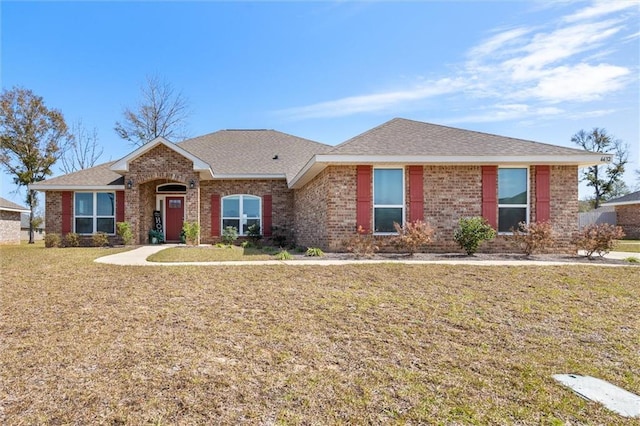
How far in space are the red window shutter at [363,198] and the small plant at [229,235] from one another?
7.44m

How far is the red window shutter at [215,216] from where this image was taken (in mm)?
16812

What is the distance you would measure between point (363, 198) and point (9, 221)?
86.2 ft

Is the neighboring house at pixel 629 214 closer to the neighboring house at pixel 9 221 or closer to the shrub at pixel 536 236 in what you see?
the shrub at pixel 536 236

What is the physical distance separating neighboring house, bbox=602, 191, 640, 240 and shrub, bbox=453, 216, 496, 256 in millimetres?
22033

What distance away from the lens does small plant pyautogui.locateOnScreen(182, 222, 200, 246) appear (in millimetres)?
14656

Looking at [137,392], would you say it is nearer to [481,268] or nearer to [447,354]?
[447,354]

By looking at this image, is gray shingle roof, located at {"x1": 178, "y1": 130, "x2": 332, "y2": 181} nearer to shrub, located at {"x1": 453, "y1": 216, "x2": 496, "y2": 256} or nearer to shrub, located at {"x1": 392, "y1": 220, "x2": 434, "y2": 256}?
shrub, located at {"x1": 392, "y1": 220, "x2": 434, "y2": 256}

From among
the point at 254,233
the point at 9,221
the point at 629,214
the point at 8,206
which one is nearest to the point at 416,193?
the point at 254,233

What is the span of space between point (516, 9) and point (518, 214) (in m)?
6.01

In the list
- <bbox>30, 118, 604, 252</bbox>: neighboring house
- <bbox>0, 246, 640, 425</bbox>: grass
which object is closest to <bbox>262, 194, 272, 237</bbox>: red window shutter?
<bbox>30, 118, 604, 252</bbox>: neighboring house

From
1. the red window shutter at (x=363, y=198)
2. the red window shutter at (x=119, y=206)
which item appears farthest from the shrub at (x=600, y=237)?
the red window shutter at (x=119, y=206)

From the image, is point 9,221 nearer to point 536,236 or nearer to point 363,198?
point 363,198

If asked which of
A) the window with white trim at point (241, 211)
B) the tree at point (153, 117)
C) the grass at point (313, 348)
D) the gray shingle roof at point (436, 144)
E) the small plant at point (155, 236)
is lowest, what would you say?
the grass at point (313, 348)

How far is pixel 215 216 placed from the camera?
16828mm
